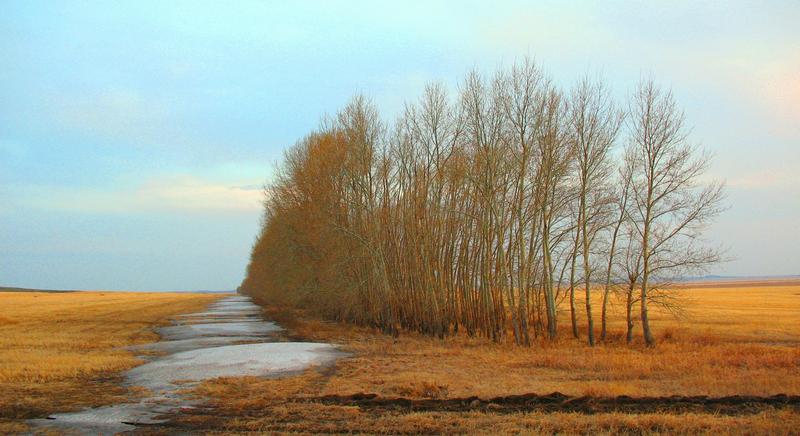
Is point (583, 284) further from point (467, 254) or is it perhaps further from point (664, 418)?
point (664, 418)

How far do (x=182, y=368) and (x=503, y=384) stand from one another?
30.3ft

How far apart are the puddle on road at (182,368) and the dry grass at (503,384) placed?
0.91 meters

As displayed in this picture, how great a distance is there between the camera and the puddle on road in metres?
10.8

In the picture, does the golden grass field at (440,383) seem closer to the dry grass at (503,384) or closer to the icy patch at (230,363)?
the dry grass at (503,384)

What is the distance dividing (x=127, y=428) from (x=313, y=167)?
2777 centimetres

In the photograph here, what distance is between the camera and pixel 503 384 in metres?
14.4

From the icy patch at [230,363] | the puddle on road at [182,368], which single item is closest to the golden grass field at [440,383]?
the puddle on road at [182,368]

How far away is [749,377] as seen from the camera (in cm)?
1523

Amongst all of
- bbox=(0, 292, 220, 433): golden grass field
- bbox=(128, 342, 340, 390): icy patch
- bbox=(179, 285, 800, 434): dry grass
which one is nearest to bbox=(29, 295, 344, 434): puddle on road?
bbox=(128, 342, 340, 390): icy patch

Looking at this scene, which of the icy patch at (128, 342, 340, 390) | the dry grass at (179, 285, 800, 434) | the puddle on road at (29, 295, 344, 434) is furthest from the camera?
the icy patch at (128, 342, 340, 390)

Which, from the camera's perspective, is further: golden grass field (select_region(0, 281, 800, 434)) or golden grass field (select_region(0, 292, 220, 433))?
golden grass field (select_region(0, 292, 220, 433))

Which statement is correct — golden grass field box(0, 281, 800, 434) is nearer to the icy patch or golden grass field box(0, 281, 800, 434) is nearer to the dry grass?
the dry grass

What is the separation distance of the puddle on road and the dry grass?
906mm

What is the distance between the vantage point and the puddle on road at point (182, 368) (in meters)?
10.8
